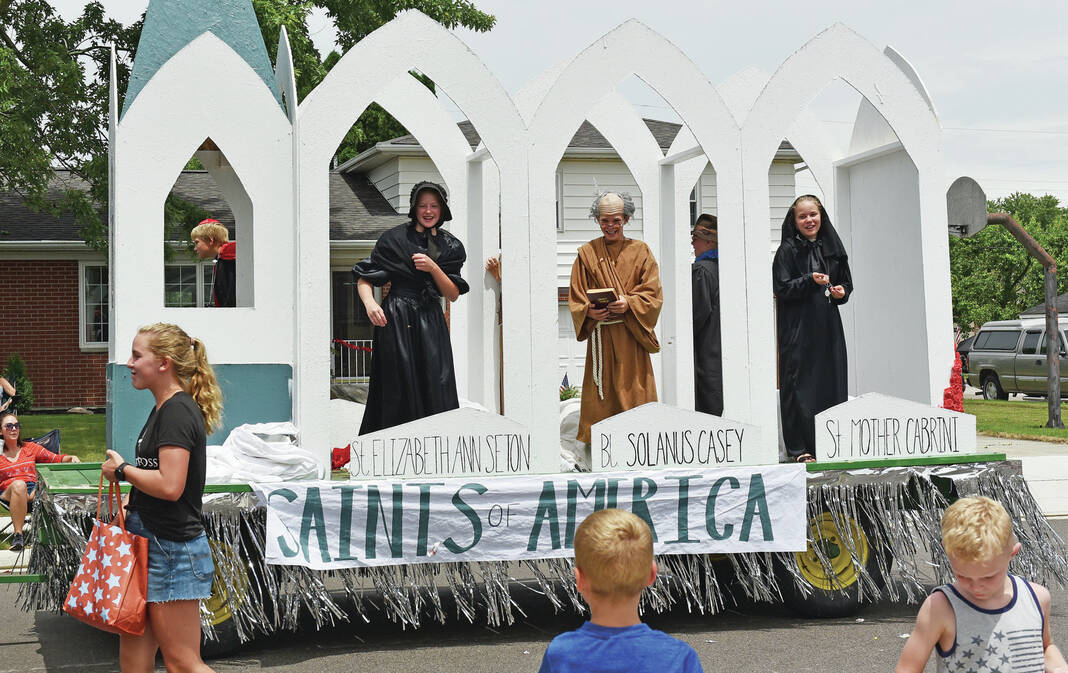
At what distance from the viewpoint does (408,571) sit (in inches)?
237

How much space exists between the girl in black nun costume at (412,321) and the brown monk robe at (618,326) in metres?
0.73

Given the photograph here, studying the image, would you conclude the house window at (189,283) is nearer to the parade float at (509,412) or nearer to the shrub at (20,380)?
the shrub at (20,380)

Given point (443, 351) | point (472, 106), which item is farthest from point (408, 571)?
point (472, 106)

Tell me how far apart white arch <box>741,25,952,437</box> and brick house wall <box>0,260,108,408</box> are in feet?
58.4

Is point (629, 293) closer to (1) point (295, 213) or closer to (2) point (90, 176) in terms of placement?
(1) point (295, 213)

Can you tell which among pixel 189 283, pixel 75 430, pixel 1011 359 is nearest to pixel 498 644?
pixel 75 430

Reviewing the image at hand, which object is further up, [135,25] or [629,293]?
[135,25]

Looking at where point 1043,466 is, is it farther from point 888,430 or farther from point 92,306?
point 92,306

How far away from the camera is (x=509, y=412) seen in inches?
249

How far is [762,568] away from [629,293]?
5.58ft

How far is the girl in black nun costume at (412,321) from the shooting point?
694 centimetres

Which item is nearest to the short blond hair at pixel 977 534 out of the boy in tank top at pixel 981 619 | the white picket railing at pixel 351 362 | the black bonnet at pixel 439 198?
the boy in tank top at pixel 981 619

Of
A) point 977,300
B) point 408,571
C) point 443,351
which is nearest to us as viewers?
point 408,571

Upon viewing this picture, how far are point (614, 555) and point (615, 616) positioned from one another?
149mm
